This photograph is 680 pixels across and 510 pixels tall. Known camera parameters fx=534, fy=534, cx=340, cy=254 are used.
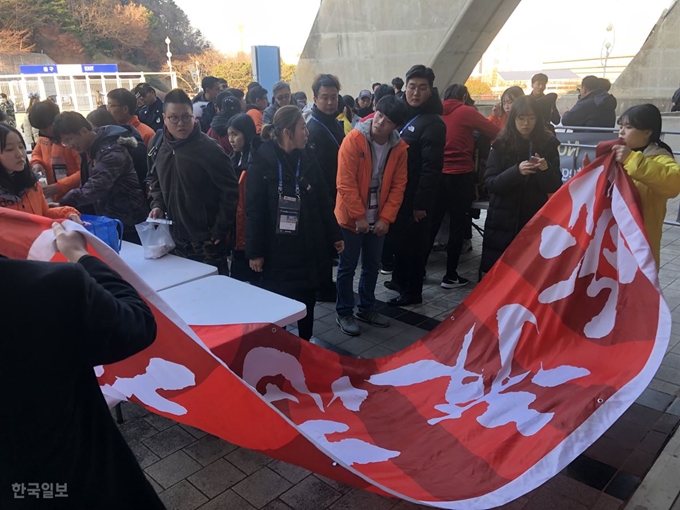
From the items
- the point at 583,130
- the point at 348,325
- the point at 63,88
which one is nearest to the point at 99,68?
the point at 63,88

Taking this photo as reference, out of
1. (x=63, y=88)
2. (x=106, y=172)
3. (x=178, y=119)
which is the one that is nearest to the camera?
(x=178, y=119)

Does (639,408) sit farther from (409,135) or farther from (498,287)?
(409,135)

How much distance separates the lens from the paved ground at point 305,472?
2.34 meters

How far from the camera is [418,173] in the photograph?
428 centimetres

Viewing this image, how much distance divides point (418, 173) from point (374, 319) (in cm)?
122

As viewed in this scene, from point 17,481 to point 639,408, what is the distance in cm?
304

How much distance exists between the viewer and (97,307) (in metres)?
1.16

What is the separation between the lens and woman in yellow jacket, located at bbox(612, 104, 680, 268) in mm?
2943

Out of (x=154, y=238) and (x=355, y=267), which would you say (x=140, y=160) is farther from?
(x=355, y=267)

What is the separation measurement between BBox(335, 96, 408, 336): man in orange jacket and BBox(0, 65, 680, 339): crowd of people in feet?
0.03

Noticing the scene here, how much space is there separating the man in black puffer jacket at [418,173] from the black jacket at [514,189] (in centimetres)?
44

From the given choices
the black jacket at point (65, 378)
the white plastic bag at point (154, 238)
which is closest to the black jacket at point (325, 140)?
the white plastic bag at point (154, 238)

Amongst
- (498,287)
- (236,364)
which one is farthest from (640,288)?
(236,364)

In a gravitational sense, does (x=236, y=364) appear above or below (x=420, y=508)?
above
